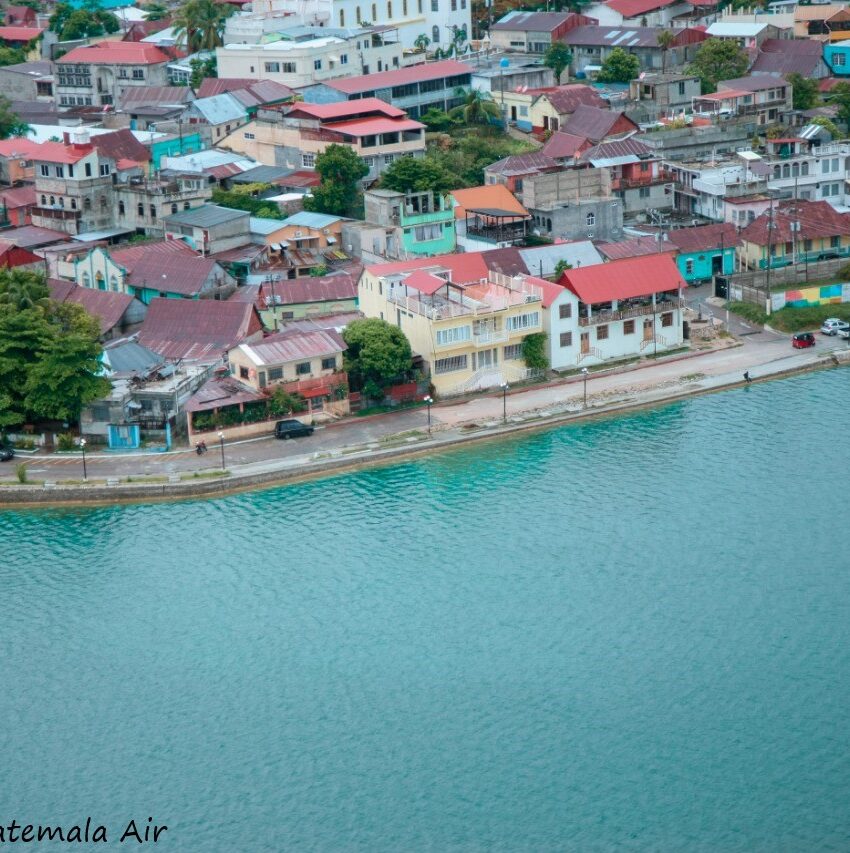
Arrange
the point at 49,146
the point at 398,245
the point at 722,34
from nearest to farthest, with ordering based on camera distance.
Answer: the point at 398,245 → the point at 49,146 → the point at 722,34

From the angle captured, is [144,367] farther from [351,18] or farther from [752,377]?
[351,18]

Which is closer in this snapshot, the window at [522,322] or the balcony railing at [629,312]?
the window at [522,322]

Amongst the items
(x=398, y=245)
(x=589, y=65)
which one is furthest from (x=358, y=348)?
(x=589, y=65)

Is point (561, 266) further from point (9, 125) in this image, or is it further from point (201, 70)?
point (201, 70)

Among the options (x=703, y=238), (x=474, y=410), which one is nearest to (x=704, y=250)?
(x=703, y=238)

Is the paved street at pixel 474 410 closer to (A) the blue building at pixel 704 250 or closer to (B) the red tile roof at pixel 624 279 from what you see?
(B) the red tile roof at pixel 624 279

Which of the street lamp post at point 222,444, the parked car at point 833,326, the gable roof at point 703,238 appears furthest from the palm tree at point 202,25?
the street lamp post at point 222,444

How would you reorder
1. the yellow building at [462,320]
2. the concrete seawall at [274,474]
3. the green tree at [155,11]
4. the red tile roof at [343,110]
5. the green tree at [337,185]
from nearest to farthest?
the concrete seawall at [274,474] < the yellow building at [462,320] < the green tree at [337,185] < the red tile roof at [343,110] < the green tree at [155,11]
